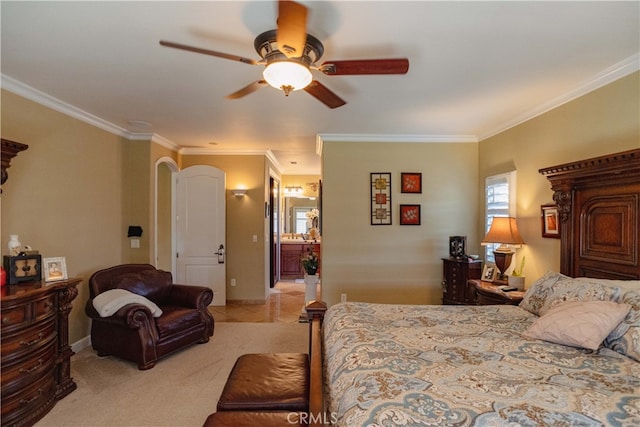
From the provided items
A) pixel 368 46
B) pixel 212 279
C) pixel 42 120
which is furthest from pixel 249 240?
pixel 368 46

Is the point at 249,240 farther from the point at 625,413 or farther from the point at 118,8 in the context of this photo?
the point at 625,413

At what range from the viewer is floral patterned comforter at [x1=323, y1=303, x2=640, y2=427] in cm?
115

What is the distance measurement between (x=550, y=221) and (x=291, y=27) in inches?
119

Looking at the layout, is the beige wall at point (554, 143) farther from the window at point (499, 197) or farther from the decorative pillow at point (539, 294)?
the decorative pillow at point (539, 294)

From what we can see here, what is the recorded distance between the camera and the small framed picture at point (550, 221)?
3.00 metres

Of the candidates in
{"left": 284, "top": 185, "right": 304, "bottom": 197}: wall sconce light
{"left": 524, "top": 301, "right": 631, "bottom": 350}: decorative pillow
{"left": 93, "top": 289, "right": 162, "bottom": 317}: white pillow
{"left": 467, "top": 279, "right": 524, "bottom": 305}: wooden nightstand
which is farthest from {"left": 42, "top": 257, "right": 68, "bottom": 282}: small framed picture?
{"left": 284, "top": 185, "right": 304, "bottom": 197}: wall sconce light

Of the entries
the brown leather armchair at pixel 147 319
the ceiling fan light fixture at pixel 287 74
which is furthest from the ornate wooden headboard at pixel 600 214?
the brown leather armchair at pixel 147 319

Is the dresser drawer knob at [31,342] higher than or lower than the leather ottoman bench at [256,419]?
higher

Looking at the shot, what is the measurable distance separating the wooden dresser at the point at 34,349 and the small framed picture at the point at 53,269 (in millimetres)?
142

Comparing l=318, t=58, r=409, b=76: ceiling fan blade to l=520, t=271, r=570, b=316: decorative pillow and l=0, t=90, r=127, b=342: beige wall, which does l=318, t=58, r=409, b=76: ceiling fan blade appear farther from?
l=0, t=90, r=127, b=342: beige wall

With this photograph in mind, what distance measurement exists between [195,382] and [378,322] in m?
1.89

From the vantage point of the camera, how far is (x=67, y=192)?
11.0 feet

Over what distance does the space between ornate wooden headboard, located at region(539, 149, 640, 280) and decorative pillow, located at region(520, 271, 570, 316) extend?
1.22 feet

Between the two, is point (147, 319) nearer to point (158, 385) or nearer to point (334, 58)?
point (158, 385)
